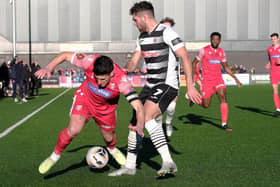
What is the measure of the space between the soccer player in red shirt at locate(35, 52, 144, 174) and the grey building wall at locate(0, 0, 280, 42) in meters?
51.4

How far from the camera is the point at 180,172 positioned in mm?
6469

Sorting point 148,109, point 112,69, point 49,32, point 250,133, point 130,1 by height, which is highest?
point 130,1

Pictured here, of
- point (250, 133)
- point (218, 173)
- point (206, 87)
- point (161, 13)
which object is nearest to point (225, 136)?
point (250, 133)

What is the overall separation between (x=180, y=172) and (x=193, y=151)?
1.74 m

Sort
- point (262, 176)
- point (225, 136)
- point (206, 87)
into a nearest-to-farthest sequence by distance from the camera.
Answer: point (262, 176)
point (225, 136)
point (206, 87)

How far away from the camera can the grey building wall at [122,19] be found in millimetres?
57000

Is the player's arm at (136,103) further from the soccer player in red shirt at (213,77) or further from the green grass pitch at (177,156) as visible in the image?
the soccer player in red shirt at (213,77)

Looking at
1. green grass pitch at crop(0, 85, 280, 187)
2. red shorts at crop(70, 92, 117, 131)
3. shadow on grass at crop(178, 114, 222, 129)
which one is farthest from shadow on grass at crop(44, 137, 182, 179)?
shadow on grass at crop(178, 114, 222, 129)

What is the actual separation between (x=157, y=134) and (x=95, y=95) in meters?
0.94

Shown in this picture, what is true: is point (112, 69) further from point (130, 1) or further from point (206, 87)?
point (130, 1)

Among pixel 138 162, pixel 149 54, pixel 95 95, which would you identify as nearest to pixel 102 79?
pixel 95 95

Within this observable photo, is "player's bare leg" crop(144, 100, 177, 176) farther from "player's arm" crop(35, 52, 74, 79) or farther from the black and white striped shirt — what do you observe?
"player's arm" crop(35, 52, 74, 79)

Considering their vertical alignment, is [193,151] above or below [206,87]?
below

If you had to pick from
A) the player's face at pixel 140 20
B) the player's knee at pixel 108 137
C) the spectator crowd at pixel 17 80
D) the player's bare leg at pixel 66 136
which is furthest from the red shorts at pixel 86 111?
the spectator crowd at pixel 17 80
